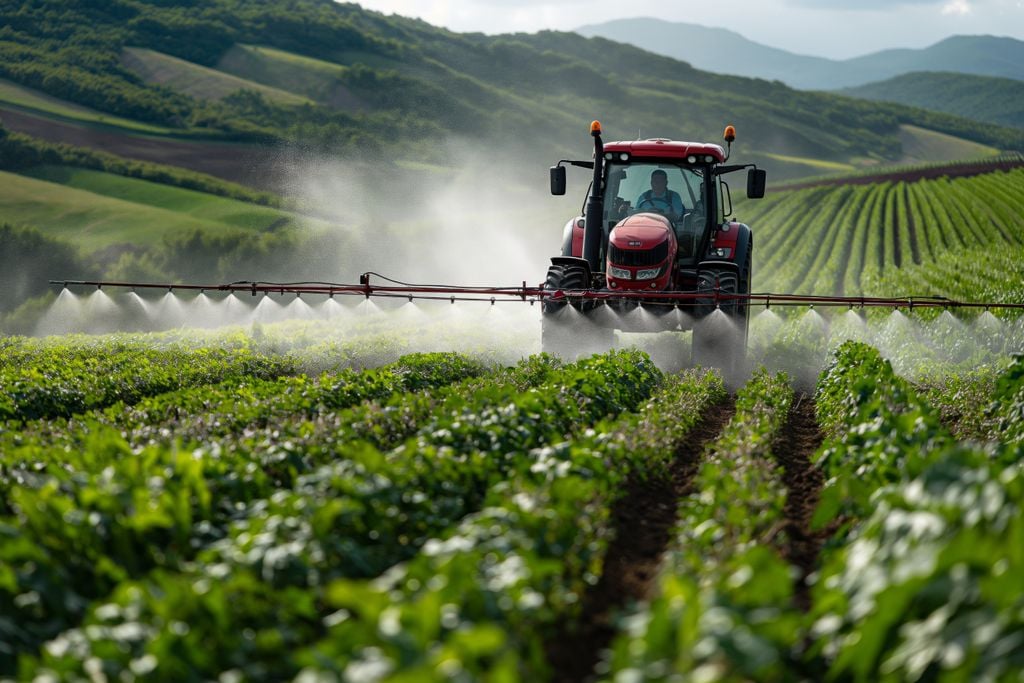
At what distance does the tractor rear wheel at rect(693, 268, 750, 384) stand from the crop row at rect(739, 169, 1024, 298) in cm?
1199

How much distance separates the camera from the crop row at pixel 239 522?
410 centimetres

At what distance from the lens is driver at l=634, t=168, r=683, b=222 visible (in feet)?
43.3

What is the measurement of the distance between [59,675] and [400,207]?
63532 mm

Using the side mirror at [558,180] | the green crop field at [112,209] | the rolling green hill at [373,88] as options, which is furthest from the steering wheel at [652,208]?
the rolling green hill at [373,88]

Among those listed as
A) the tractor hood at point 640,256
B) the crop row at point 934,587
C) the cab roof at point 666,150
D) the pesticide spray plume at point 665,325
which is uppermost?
the cab roof at point 666,150

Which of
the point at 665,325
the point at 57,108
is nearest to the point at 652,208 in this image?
the point at 665,325

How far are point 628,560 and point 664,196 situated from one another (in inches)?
326

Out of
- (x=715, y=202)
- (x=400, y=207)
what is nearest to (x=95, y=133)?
(x=400, y=207)

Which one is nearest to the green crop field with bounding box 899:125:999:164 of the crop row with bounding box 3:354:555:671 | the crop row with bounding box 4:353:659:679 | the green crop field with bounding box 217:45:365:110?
the green crop field with bounding box 217:45:365:110

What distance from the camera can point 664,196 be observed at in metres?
13.2

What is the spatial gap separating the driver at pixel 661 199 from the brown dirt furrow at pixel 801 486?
3074 millimetres

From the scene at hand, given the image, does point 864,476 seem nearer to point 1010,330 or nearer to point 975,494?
point 975,494

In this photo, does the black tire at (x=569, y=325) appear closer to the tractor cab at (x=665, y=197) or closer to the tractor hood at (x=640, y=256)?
the tractor hood at (x=640, y=256)

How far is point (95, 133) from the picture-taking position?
2694 inches
